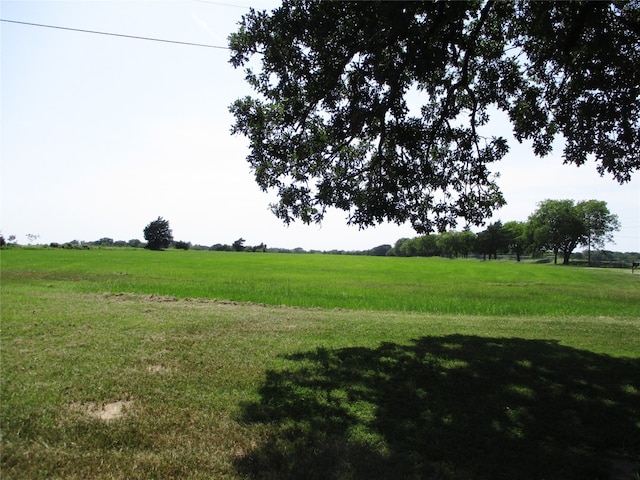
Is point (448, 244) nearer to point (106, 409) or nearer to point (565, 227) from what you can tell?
point (565, 227)

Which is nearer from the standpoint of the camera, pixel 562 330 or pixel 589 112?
pixel 589 112

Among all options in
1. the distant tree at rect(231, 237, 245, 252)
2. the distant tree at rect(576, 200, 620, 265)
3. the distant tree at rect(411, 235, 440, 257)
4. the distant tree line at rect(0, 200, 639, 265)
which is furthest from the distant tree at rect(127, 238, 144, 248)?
the distant tree at rect(576, 200, 620, 265)

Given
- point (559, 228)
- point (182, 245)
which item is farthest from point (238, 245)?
point (559, 228)

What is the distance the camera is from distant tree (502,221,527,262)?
115012mm

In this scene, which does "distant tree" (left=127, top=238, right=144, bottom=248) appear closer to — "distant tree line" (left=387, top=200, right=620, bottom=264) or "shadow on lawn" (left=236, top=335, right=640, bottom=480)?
"distant tree line" (left=387, top=200, right=620, bottom=264)

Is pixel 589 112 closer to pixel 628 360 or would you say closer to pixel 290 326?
pixel 628 360

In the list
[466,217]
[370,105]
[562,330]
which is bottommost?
[562,330]

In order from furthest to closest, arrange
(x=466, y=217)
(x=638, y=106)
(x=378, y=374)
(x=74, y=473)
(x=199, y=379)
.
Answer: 1. (x=466, y=217)
2. (x=638, y=106)
3. (x=378, y=374)
4. (x=199, y=379)
5. (x=74, y=473)

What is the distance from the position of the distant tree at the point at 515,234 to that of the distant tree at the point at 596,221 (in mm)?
15468

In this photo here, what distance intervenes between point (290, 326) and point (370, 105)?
6.25m

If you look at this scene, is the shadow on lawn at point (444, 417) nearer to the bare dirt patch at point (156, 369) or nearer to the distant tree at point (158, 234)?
the bare dirt patch at point (156, 369)

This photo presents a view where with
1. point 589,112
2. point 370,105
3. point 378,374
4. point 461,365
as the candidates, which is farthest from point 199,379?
point 589,112

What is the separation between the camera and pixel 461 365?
7238mm

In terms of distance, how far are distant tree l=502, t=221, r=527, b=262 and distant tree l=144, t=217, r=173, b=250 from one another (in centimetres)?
10682
